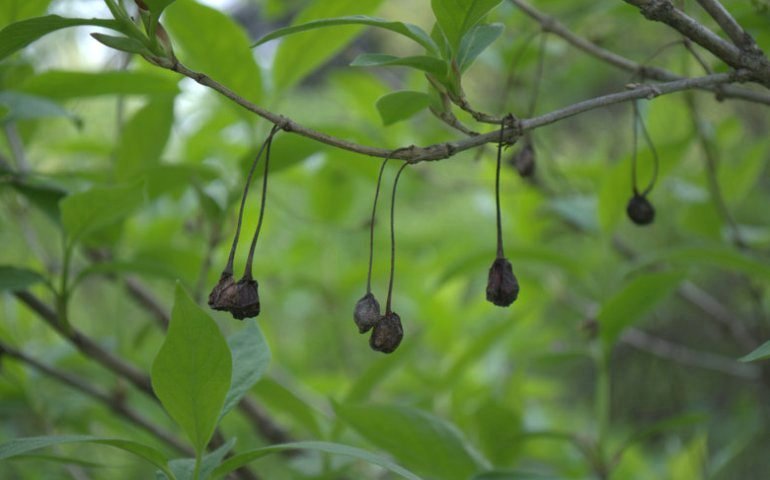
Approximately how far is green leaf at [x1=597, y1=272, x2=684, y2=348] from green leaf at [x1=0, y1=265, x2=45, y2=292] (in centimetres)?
65

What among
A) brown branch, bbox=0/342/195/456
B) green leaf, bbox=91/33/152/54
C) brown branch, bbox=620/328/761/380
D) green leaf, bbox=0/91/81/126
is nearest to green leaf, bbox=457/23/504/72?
green leaf, bbox=91/33/152/54

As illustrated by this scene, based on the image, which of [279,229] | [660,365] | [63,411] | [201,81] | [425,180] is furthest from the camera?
[660,365]

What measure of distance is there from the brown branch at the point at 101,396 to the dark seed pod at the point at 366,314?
476 millimetres

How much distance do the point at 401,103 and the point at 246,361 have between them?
0.28 meters

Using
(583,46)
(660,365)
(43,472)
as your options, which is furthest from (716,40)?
(660,365)

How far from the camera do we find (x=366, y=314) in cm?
79

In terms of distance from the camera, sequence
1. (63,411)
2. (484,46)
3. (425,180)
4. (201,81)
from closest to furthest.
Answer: (201,81) < (484,46) < (63,411) < (425,180)

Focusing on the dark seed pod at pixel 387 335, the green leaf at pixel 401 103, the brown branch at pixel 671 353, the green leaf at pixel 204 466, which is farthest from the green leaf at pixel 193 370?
the brown branch at pixel 671 353

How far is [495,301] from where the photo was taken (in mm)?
764

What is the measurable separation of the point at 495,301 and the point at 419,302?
1008mm

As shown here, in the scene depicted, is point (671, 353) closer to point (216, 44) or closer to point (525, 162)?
point (525, 162)

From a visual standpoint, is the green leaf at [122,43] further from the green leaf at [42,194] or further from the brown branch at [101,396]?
the brown branch at [101,396]

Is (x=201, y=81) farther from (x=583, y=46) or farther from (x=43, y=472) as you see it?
(x=43, y=472)

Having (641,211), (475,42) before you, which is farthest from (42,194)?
(641,211)
